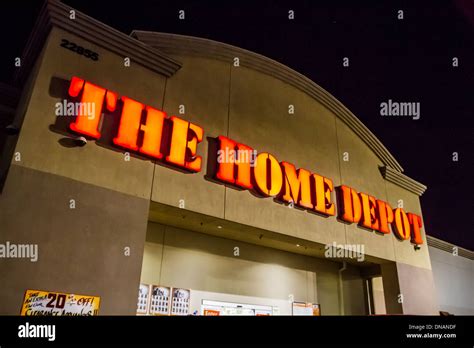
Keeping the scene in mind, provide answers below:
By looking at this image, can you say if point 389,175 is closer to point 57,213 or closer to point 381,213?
point 381,213

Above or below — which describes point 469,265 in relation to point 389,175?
below

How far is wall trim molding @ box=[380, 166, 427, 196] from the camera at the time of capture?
31.0 feet

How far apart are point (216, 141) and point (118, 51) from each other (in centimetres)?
214

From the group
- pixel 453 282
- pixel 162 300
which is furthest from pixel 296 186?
pixel 453 282

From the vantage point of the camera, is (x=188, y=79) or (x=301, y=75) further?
(x=301, y=75)

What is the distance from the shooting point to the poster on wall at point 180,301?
618 cm

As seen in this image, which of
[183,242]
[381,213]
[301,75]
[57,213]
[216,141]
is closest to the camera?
[57,213]

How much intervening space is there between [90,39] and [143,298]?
167 inches

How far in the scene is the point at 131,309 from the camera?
427 cm

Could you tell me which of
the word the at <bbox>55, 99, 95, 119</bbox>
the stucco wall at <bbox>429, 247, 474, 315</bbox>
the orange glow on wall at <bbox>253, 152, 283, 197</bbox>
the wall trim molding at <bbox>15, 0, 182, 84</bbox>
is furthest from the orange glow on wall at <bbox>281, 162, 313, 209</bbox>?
the stucco wall at <bbox>429, 247, 474, 315</bbox>

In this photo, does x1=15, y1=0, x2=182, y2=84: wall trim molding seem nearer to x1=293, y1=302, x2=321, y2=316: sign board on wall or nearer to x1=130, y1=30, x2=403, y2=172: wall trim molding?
x1=130, y1=30, x2=403, y2=172: wall trim molding

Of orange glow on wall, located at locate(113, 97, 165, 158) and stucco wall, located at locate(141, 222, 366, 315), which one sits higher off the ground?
orange glow on wall, located at locate(113, 97, 165, 158)

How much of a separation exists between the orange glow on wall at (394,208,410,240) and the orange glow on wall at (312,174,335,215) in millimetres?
2589
